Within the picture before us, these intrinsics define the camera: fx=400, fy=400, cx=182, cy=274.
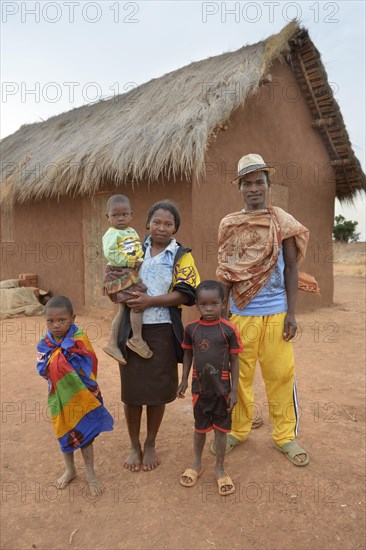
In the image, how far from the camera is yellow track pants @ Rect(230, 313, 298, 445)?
2.39 m

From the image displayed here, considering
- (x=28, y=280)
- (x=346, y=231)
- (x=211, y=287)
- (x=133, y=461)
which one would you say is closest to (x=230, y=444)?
(x=133, y=461)

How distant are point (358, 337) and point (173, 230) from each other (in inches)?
177

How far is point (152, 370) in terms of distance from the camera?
7.30ft

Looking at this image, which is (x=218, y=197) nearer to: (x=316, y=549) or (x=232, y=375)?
(x=232, y=375)

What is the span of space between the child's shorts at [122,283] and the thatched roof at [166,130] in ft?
9.85

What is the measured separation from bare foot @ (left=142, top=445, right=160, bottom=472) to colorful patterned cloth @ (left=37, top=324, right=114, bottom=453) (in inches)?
15.3

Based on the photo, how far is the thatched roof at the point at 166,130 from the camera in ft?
16.9

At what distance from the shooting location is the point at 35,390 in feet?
12.2

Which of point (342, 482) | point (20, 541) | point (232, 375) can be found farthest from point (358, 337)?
point (20, 541)

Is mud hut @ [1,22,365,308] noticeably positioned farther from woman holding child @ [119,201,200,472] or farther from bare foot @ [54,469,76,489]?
bare foot @ [54,469,76,489]

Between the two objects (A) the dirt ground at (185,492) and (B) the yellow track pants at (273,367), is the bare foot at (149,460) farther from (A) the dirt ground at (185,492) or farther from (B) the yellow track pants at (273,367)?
(B) the yellow track pants at (273,367)

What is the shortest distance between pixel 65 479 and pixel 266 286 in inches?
62.6

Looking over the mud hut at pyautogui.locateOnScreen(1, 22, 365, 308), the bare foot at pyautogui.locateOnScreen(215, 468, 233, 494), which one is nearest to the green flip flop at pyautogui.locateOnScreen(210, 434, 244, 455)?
the bare foot at pyautogui.locateOnScreen(215, 468, 233, 494)

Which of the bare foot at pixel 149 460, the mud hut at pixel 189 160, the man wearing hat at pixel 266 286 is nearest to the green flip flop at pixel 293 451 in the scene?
the man wearing hat at pixel 266 286
